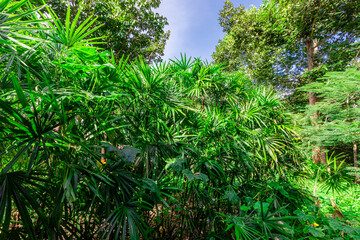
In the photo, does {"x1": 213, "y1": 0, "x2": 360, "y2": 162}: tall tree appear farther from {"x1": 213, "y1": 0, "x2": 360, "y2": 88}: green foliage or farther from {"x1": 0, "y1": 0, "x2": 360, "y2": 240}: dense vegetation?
{"x1": 0, "y1": 0, "x2": 360, "y2": 240}: dense vegetation

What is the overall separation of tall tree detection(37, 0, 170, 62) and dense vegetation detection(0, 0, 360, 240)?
358cm

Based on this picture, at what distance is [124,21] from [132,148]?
5.44 metres

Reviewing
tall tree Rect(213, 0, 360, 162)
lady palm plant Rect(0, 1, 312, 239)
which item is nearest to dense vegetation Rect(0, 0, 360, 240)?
lady palm plant Rect(0, 1, 312, 239)

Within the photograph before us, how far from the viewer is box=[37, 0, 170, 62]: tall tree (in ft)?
15.4

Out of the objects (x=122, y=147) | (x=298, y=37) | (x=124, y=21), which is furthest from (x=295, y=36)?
(x=122, y=147)

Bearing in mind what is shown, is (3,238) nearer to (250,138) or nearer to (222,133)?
(222,133)

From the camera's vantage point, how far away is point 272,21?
5.93 meters

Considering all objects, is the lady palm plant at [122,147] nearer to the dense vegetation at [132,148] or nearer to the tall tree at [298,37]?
the dense vegetation at [132,148]

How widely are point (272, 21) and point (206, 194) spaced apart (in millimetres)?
6985

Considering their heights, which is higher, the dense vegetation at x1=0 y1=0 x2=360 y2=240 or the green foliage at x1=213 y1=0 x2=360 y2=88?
the green foliage at x1=213 y1=0 x2=360 y2=88

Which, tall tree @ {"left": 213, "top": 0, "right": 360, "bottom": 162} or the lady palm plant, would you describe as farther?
tall tree @ {"left": 213, "top": 0, "right": 360, "bottom": 162}

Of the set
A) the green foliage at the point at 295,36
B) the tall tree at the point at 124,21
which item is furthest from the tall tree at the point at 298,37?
the tall tree at the point at 124,21

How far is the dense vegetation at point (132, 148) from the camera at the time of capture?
85cm

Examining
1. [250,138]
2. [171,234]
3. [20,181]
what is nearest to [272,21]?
[250,138]
